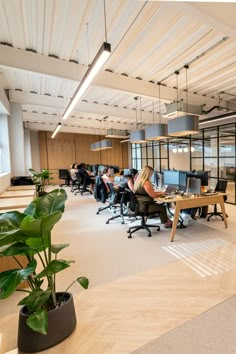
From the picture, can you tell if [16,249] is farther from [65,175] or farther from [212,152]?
[65,175]

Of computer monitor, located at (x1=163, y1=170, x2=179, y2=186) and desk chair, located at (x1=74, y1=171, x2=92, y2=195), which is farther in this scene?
desk chair, located at (x1=74, y1=171, x2=92, y2=195)

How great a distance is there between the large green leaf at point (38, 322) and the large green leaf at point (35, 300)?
43mm

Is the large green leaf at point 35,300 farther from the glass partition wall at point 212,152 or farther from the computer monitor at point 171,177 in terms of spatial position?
Result: the glass partition wall at point 212,152

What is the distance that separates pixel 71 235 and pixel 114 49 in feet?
11.7

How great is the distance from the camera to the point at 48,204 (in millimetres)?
1581

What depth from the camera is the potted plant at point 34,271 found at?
1.28 m

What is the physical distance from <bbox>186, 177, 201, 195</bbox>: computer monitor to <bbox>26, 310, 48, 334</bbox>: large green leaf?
368 centimetres

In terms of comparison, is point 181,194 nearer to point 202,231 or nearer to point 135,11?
point 202,231

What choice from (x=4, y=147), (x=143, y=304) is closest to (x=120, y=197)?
(x=143, y=304)

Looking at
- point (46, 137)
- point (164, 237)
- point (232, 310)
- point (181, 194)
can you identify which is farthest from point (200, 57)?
point (46, 137)

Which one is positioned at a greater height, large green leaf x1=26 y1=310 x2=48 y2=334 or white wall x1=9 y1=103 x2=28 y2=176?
white wall x1=9 y1=103 x2=28 y2=176

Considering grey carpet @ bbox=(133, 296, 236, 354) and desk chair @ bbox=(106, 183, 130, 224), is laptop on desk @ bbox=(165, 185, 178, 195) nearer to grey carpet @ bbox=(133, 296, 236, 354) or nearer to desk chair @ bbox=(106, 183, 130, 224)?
desk chair @ bbox=(106, 183, 130, 224)

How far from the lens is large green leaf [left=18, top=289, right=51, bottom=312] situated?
1347 mm

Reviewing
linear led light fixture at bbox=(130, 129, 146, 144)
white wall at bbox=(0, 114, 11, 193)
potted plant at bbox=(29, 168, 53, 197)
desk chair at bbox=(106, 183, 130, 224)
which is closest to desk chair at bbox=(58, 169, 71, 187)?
potted plant at bbox=(29, 168, 53, 197)
